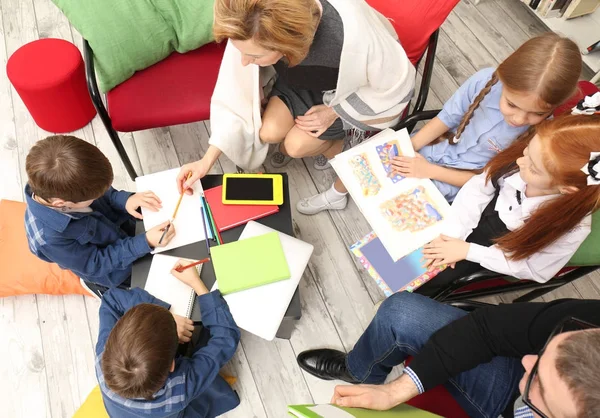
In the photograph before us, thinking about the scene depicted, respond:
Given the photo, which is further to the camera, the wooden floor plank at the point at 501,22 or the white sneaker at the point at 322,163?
the wooden floor plank at the point at 501,22

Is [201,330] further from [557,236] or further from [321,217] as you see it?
[557,236]

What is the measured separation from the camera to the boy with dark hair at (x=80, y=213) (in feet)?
4.30

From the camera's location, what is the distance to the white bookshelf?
248 cm

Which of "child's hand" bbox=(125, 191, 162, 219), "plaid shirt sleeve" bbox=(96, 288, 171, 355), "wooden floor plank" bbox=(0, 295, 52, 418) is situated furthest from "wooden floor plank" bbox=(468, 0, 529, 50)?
"wooden floor plank" bbox=(0, 295, 52, 418)

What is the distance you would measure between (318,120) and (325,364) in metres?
0.95

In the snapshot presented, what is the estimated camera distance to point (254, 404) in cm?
183

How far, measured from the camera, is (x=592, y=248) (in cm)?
141

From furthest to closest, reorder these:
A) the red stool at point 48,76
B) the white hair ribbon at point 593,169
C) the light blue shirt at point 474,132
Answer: the red stool at point 48,76 < the light blue shirt at point 474,132 < the white hair ribbon at point 593,169

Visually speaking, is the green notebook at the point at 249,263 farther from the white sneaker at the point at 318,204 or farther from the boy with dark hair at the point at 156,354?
the white sneaker at the point at 318,204

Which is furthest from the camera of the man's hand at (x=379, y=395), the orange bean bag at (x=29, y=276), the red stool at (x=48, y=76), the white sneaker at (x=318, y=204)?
the white sneaker at (x=318, y=204)

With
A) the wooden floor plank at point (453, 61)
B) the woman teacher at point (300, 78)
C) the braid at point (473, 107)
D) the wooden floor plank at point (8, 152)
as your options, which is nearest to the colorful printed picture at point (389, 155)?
the woman teacher at point (300, 78)

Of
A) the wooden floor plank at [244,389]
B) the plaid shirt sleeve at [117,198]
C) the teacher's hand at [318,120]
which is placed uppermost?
A: the teacher's hand at [318,120]

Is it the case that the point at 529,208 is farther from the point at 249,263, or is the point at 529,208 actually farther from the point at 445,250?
the point at 249,263

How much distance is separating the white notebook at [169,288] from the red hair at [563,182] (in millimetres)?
1023
